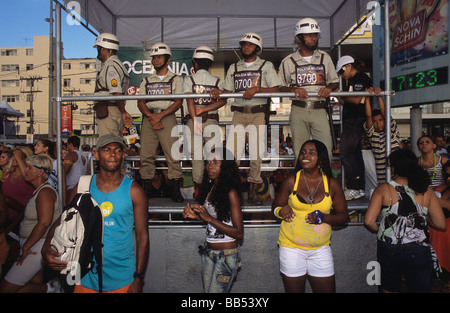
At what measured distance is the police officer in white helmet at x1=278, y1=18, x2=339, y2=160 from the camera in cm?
520

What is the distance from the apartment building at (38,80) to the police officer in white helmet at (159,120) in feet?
196

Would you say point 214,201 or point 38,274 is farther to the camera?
point 38,274

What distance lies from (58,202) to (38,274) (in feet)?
2.86

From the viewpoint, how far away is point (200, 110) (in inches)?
211

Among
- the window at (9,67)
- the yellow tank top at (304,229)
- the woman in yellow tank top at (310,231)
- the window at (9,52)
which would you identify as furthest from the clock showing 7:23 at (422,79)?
the window at (9,52)

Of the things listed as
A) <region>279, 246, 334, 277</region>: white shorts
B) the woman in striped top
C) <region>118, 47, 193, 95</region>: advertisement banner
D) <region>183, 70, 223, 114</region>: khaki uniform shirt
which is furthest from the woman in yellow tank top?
<region>118, 47, 193, 95</region>: advertisement banner

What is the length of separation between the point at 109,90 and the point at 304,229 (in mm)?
3711

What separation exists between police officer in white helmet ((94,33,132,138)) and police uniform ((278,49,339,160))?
265 centimetres

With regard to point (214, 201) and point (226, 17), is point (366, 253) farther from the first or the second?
point (226, 17)

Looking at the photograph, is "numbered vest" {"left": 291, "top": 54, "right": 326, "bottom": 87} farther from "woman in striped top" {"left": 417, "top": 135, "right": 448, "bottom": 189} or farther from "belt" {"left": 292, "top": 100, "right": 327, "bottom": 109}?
"woman in striped top" {"left": 417, "top": 135, "right": 448, "bottom": 189}

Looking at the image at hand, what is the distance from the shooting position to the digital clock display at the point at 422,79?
684cm

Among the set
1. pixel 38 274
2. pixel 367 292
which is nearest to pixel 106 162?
pixel 38 274

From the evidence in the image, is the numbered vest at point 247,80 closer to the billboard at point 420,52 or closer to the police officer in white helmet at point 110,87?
the police officer in white helmet at point 110,87
